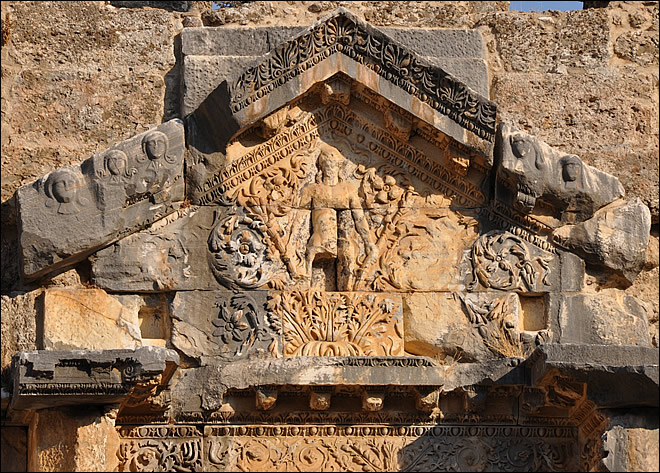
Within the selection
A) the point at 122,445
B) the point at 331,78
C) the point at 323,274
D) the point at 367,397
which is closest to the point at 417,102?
the point at 331,78

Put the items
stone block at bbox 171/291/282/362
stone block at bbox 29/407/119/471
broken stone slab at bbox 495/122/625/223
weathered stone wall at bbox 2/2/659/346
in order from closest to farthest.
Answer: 1. stone block at bbox 29/407/119/471
2. stone block at bbox 171/291/282/362
3. broken stone slab at bbox 495/122/625/223
4. weathered stone wall at bbox 2/2/659/346

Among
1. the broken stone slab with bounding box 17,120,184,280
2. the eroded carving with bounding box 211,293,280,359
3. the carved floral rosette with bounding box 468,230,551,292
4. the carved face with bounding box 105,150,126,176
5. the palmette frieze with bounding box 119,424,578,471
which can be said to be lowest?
the palmette frieze with bounding box 119,424,578,471

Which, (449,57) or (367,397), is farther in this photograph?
(449,57)

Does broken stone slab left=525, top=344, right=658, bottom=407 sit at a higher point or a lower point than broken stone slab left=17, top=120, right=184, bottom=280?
lower

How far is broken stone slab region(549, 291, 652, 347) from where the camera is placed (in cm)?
969

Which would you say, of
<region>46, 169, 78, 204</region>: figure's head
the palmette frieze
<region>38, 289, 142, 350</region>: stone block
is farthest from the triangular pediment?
the palmette frieze

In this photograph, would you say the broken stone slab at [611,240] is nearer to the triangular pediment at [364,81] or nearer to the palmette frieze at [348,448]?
the triangular pediment at [364,81]

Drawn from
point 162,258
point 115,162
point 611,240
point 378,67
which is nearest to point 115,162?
point 115,162

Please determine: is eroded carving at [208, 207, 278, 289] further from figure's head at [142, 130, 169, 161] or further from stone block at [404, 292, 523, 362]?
stone block at [404, 292, 523, 362]

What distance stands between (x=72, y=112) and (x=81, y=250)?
1.08 metres

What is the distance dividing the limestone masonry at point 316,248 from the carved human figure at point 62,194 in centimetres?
2

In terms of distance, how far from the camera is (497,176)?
9.74 m

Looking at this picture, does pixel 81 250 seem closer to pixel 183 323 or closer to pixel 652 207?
pixel 183 323

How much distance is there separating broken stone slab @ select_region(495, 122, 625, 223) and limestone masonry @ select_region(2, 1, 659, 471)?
0.02m
